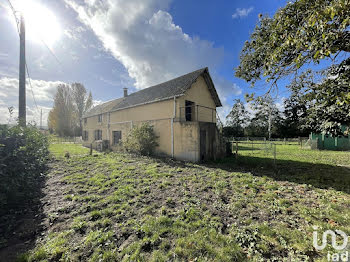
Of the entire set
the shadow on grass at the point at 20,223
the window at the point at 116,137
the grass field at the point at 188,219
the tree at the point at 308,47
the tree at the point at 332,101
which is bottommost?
the shadow on grass at the point at 20,223

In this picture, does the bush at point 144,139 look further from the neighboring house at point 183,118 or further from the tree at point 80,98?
the tree at point 80,98

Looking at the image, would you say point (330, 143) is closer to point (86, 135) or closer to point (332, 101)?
point (332, 101)

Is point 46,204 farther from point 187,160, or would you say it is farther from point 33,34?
point 33,34

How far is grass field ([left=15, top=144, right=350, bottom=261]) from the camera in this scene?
2299 millimetres

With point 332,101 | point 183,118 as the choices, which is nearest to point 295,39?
point 332,101

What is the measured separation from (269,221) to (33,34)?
43.5 ft

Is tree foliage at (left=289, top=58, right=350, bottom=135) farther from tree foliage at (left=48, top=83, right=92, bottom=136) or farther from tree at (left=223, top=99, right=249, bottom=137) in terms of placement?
tree at (left=223, top=99, right=249, bottom=137)

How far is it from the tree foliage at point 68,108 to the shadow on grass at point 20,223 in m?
31.4

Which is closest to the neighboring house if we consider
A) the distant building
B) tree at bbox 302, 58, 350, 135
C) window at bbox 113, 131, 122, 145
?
window at bbox 113, 131, 122, 145

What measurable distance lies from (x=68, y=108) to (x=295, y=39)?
39.3m

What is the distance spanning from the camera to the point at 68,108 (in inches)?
1248

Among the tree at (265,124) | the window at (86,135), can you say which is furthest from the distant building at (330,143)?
the window at (86,135)

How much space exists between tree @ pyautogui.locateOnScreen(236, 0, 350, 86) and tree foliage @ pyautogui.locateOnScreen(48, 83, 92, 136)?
1358 inches

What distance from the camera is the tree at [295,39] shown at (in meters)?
2.86
